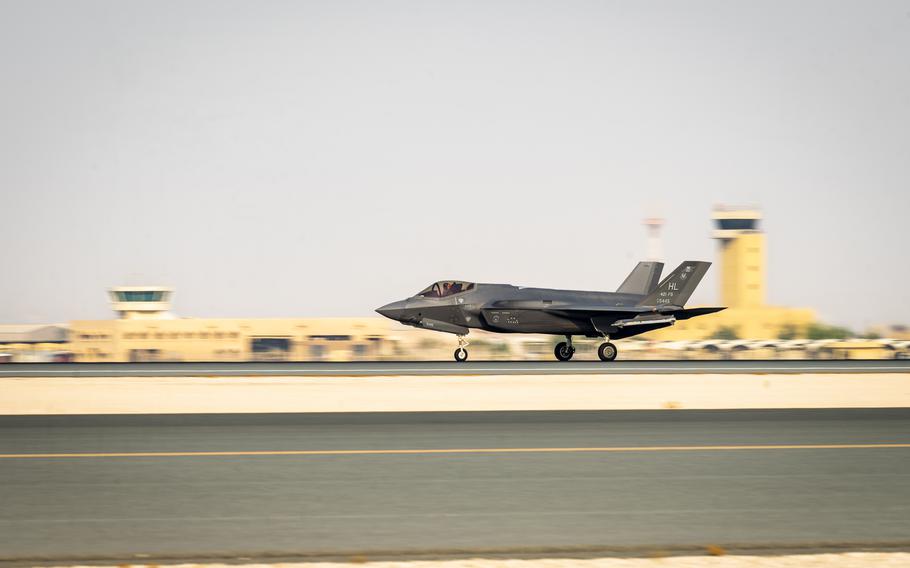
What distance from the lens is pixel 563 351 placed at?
38.6 m

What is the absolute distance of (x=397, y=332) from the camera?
3342 inches

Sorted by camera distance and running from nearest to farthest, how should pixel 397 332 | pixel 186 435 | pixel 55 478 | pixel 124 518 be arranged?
1. pixel 124 518
2. pixel 55 478
3. pixel 186 435
4. pixel 397 332

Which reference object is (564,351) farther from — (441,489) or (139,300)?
(139,300)

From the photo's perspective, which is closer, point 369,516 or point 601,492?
point 369,516

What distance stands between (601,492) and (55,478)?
6286 mm

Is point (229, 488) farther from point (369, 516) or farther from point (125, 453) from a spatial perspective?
point (125, 453)

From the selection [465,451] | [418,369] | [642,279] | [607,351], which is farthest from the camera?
[642,279]

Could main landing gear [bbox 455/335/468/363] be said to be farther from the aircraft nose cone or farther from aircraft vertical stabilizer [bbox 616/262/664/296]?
aircraft vertical stabilizer [bbox 616/262/664/296]

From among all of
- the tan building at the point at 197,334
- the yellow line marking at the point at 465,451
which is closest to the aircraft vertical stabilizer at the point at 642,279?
the yellow line marking at the point at 465,451

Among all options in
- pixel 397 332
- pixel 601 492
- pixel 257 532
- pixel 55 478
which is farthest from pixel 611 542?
pixel 397 332

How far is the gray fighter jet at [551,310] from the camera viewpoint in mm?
37438

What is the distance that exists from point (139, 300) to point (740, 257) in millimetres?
87924

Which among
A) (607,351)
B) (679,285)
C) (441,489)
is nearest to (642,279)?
(679,285)

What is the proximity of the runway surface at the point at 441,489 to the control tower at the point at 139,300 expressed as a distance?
7886 centimetres
